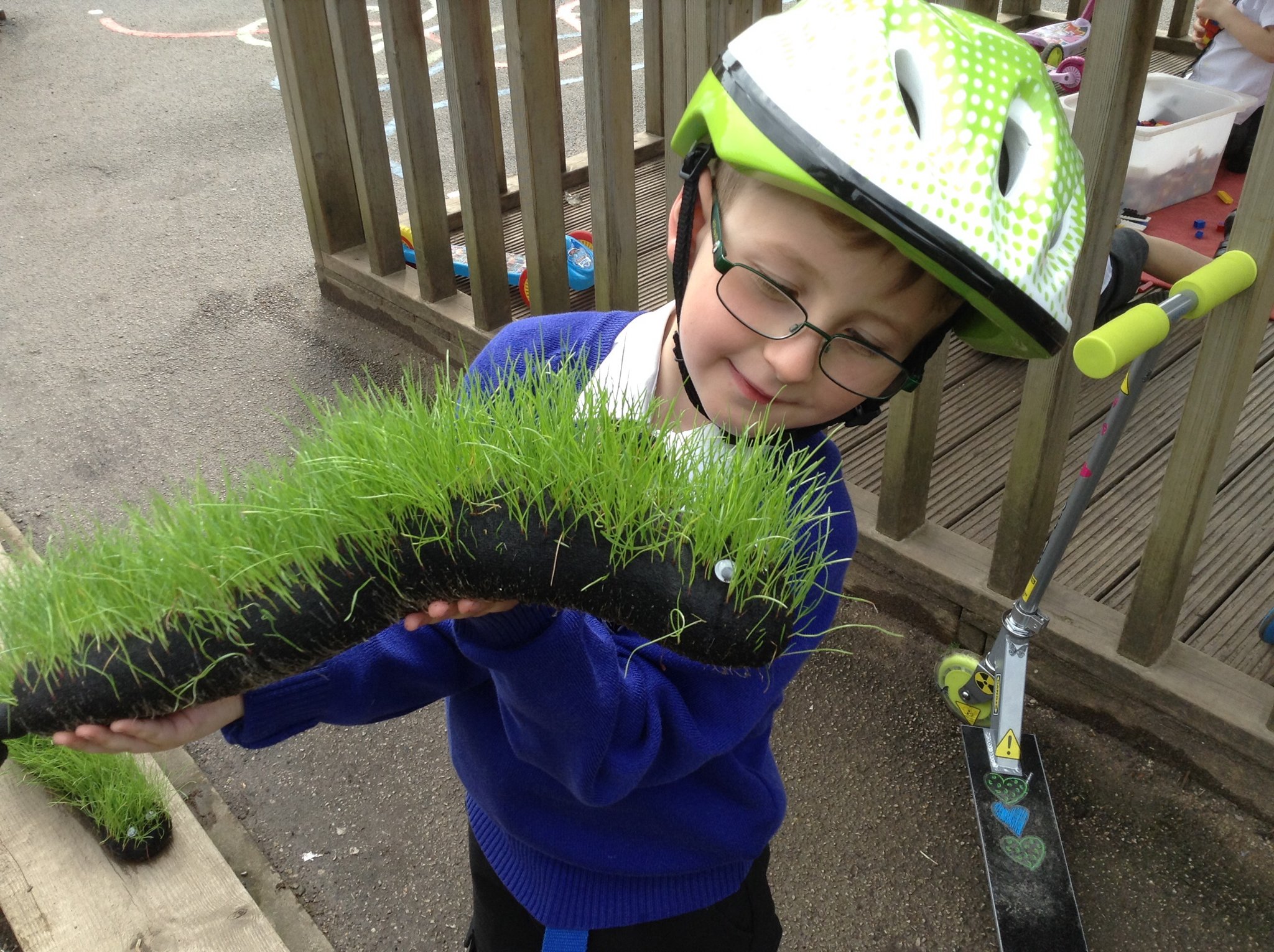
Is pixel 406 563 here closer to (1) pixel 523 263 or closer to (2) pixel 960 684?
(2) pixel 960 684

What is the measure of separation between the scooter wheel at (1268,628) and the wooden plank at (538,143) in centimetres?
221

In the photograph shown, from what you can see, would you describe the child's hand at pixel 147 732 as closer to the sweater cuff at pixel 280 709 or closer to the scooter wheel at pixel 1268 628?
the sweater cuff at pixel 280 709

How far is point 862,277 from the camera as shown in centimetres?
122

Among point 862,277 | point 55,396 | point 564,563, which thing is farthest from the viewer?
point 55,396

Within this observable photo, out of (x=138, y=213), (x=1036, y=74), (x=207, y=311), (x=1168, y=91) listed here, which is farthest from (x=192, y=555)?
(x=138, y=213)

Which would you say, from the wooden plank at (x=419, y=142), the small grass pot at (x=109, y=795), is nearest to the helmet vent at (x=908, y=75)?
the small grass pot at (x=109, y=795)

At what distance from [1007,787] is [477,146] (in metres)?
2.45

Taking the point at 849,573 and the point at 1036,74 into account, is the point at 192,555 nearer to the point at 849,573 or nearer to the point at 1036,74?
the point at 1036,74

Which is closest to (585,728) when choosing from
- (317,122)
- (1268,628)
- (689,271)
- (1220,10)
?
(689,271)

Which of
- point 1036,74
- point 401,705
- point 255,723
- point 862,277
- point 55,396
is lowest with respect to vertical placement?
point 55,396

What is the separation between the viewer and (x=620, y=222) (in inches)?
120

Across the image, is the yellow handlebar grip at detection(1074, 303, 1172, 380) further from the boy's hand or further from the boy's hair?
the boy's hand

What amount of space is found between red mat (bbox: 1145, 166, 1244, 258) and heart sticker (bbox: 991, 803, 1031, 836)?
2231 millimetres

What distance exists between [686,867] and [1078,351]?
0.95m
